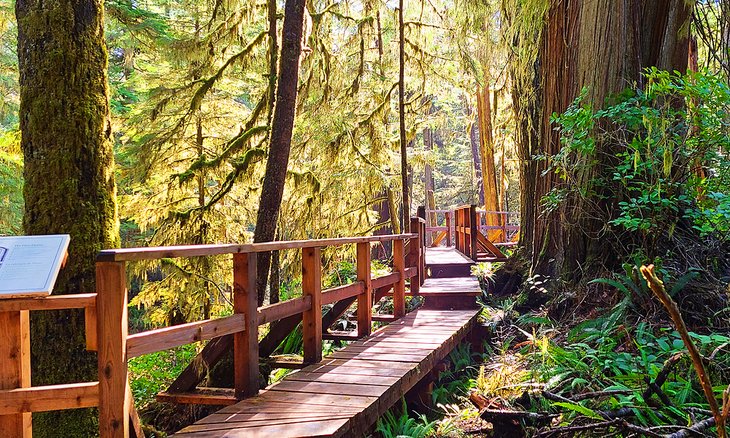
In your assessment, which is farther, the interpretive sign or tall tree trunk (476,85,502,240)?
tall tree trunk (476,85,502,240)

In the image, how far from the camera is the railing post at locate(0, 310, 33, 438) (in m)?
2.94

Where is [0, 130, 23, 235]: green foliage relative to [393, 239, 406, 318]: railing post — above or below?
above

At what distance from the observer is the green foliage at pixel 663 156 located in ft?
15.7

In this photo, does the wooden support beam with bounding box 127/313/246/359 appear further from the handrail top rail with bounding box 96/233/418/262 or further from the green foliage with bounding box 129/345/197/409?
the green foliage with bounding box 129/345/197/409

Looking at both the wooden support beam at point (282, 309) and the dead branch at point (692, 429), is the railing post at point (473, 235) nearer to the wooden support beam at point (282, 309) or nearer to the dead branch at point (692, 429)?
the wooden support beam at point (282, 309)

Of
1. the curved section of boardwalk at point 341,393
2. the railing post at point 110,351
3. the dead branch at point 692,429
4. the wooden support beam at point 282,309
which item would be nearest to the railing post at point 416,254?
the curved section of boardwalk at point 341,393

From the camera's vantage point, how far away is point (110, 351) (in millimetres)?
2854

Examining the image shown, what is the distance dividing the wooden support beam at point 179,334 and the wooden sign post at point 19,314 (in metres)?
0.55

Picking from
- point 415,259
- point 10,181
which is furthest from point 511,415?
point 10,181

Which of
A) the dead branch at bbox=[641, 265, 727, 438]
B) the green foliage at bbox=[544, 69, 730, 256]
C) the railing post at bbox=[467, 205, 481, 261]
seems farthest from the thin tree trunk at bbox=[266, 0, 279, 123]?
the dead branch at bbox=[641, 265, 727, 438]

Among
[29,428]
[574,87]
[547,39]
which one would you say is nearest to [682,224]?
[574,87]

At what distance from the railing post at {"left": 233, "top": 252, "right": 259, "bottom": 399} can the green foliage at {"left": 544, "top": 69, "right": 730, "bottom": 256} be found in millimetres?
3361

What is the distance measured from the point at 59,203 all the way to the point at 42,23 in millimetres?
1291

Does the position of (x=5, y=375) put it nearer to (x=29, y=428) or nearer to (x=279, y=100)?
(x=29, y=428)
